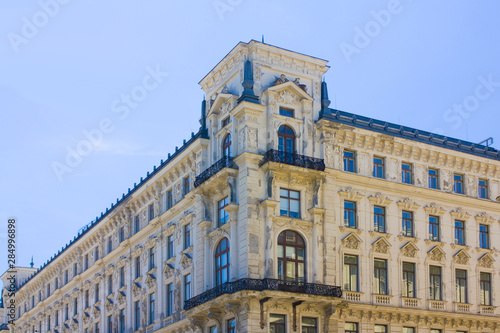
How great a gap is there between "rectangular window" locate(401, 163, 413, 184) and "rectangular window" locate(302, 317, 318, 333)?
12909mm

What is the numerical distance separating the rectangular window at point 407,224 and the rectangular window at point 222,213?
12.5m

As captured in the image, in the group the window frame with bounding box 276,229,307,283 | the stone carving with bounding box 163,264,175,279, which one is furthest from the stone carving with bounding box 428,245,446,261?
the stone carving with bounding box 163,264,175,279

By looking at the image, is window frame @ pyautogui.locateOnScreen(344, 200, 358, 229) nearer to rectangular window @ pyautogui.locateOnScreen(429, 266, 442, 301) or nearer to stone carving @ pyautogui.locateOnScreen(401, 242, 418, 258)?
stone carving @ pyautogui.locateOnScreen(401, 242, 418, 258)

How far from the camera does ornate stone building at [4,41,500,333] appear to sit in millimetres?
49938

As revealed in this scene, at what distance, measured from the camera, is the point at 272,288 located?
47.8m

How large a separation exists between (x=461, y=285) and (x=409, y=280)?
4.56 metres

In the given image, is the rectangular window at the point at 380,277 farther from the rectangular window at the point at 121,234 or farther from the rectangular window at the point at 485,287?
the rectangular window at the point at 121,234

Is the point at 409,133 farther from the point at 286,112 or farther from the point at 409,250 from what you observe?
the point at 286,112

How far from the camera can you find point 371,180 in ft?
180

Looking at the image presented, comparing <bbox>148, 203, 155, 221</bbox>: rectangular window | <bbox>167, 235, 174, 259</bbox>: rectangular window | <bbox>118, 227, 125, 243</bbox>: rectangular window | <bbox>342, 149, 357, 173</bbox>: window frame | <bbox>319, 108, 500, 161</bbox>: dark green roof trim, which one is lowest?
<bbox>167, 235, 174, 259</bbox>: rectangular window

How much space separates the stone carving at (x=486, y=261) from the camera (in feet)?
191

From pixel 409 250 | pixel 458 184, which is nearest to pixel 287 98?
pixel 409 250

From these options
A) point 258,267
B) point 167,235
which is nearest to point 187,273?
point 167,235


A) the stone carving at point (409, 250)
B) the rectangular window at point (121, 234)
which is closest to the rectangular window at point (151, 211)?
the rectangular window at point (121, 234)
